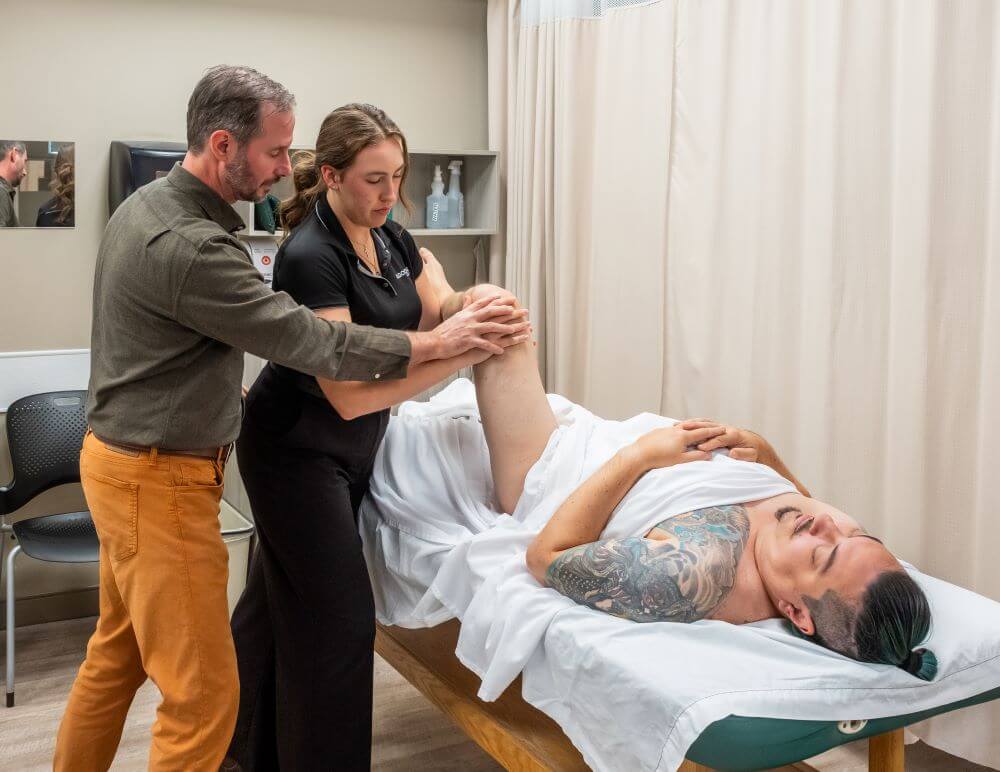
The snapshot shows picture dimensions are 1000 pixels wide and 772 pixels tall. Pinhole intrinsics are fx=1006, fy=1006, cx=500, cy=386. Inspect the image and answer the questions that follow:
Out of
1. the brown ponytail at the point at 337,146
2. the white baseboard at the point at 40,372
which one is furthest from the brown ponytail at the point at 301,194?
the white baseboard at the point at 40,372

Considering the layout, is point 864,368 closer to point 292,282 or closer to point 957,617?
point 957,617

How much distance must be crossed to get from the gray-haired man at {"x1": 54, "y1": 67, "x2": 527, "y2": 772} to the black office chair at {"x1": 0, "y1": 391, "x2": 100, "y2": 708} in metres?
1.19

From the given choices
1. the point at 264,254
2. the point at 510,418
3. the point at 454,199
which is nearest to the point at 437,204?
the point at 454,199

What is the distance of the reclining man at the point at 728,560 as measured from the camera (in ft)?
4.91

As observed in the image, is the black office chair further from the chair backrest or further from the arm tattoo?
the arm tattoo

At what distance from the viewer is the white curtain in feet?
7.04

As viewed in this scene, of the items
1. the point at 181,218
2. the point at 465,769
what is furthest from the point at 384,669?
the point at 181,218

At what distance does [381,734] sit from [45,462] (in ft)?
4.27

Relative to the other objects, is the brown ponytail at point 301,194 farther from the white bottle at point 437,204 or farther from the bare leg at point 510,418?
the white bottle at point 437,204

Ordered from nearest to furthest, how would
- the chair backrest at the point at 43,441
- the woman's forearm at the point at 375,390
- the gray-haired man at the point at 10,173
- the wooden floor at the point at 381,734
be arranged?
the woman's forearm at the point at 375,390 < the wooden floor at the point at 381,734 < the chair backrest at the point at 43,441 < the gray-haired man at the point at 10,173

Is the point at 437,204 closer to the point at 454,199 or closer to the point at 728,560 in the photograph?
the point at 454,199

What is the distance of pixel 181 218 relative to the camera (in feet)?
5.30

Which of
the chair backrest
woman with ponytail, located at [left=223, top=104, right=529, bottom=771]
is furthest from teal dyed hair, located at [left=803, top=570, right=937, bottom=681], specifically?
the chair backrest

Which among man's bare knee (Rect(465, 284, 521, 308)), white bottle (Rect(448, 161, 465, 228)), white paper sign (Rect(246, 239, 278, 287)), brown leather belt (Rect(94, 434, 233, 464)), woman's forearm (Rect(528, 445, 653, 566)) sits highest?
white bottle (Rect(448, 161, 465, 228))
